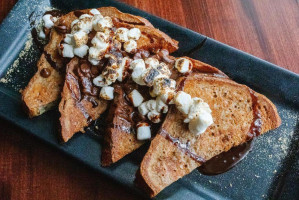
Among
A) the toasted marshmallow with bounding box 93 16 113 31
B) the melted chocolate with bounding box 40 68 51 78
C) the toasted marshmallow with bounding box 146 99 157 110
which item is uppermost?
the toasted marshmallow with bounding box 93 16 113 31

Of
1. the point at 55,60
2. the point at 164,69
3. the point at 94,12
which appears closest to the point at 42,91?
the point at 55,60

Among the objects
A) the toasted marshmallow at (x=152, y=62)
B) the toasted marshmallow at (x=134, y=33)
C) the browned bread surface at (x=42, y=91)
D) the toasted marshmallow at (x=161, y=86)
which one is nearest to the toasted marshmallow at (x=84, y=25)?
the toasted marshmallow at (x=134, y=33)

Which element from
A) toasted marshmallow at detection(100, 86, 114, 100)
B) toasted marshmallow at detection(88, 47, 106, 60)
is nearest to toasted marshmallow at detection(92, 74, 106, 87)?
toasted marshmallow at detection(100, 86, 114, 100)

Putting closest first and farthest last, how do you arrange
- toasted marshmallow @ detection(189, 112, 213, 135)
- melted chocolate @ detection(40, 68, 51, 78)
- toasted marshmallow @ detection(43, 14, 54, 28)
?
1. toasted marshmallow @ detection(189, 112, 213, 135)
2. melted chocolate @ detection(40, 68, 51, 78)
3. toasted marshmallow @ detection(43, 14, 54, 28)

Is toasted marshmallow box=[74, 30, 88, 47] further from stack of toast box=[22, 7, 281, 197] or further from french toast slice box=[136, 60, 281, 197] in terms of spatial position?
french toast slice box=[136, 60, 281, 197]

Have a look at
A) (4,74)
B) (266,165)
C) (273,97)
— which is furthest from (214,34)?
(4,74)

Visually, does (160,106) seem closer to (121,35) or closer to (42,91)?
(121,35)
